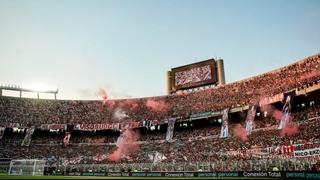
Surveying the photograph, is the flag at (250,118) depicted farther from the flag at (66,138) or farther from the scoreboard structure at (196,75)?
the flag at (66,138)

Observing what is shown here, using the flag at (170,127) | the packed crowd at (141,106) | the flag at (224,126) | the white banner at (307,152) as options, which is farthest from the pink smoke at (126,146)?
the white banner at (307,152)

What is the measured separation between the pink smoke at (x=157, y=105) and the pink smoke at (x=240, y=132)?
19.2m

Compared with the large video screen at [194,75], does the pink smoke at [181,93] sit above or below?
below

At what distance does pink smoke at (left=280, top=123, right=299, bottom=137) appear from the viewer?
1809 inches

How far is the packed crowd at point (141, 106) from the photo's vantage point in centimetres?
6009

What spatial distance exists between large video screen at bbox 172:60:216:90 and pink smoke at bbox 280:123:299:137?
83.6ft

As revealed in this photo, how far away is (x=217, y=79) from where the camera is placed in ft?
234

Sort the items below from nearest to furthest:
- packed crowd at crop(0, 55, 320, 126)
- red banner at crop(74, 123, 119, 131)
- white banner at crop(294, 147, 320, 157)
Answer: white banner at crop(294, 147, 320, 157), packed crowd at crop(0, 55, 320, 126), red banner at crop(74, 123, 119, 131)

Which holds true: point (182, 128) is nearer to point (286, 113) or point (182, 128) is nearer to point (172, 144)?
point (172, 144)

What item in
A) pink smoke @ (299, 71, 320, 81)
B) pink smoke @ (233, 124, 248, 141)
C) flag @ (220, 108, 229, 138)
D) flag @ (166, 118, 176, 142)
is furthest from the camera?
flag @ (166, 118, 176, 142)

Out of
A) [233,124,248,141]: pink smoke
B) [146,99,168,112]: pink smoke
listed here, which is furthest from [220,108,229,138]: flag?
[146,99,168,112]: pink smoke

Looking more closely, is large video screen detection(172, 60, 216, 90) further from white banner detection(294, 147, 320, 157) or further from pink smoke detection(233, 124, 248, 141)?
white banner detection(294, 147, 320, 157)

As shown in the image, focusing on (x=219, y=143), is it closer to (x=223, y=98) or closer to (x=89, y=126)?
(x=223, y=98)

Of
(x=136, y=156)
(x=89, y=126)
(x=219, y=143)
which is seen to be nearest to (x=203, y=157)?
(x=219, y=143)
